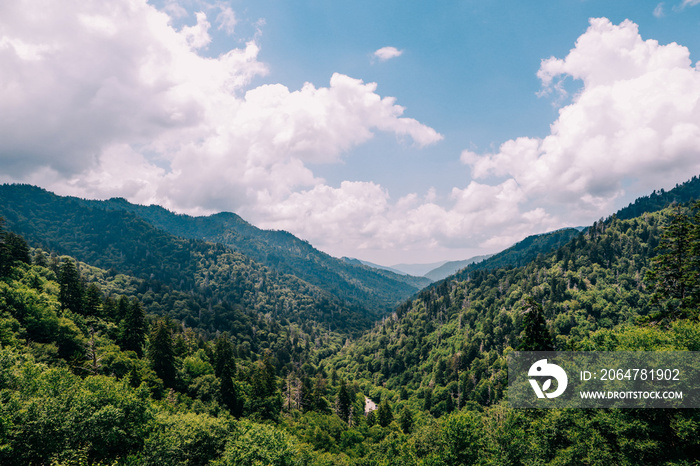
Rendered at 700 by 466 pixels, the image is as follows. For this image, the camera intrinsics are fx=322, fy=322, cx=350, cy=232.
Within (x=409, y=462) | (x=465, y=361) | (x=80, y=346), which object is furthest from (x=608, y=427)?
(x=465, y=361)

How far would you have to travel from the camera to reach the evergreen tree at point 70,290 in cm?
7669

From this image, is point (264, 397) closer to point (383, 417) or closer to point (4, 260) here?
point (383, 417)

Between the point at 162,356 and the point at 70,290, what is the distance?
2939 cm

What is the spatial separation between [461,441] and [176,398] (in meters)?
58.3

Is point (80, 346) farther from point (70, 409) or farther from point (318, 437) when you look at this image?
point (318, 437)

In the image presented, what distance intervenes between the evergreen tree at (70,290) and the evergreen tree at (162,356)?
2323cm

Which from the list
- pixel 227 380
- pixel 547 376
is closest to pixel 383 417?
pixel 227 380

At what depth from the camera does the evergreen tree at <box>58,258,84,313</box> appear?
7669 centimetres

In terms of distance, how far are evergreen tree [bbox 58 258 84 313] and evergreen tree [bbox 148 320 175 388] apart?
76.2ft

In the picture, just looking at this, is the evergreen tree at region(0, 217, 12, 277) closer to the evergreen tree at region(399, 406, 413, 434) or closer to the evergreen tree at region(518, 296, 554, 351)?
the evergreen tree at region(518, 296, 554, 351)

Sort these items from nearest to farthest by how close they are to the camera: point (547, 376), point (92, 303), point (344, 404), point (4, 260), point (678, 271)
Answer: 1. point (678, 271)
2. point (547, 376)
3. point (4, 260)
4. point (92, 303)
5. point (344, 404)

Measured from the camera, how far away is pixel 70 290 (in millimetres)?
78250

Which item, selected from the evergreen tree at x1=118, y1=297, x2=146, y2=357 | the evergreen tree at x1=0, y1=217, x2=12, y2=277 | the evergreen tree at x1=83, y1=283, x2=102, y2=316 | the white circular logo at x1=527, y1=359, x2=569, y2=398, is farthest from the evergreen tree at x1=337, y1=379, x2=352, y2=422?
the evergreen tree at x1=0, y1=217, x2=12, y2=277

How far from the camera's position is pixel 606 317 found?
175 m
